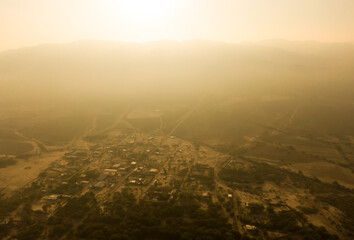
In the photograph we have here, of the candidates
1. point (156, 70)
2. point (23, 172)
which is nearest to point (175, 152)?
point (23, 172)

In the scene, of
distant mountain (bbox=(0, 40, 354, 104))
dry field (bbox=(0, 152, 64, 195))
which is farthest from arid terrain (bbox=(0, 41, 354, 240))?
distant mountain (bbox=(0, 40, 354, 104))

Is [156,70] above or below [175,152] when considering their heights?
above

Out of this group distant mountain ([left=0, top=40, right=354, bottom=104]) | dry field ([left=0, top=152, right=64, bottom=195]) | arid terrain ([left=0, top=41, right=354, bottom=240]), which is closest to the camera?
arid terrain ([left=0, top=41, right=354, bottom=240])

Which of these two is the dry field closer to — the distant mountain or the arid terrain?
the arid terrain

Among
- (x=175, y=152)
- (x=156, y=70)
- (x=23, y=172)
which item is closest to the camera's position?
(x=23, y=172)

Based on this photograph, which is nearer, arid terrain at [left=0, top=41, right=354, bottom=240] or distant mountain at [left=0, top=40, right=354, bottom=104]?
arid terrain at [left=0, top=41, right=354, bottom=240]

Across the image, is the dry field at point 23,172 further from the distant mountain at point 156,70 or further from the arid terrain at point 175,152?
the distant mountain at point 156,70

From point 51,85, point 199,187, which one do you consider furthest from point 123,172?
point 51,85

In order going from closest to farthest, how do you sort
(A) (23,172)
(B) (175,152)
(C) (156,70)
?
(A) (23,172) → (B) (175,152) → (C) (156,70)

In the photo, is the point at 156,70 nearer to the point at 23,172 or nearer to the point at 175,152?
the point at 175,152

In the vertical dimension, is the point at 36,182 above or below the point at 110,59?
below

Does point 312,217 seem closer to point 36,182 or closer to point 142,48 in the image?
point 36,182
